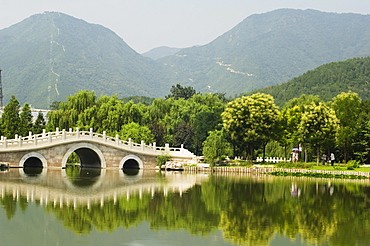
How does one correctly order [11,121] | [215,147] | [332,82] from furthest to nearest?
[332,82]
[11,121]
[215,147]

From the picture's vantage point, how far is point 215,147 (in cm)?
4894

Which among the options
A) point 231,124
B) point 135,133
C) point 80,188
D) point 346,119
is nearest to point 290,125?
point 346,119

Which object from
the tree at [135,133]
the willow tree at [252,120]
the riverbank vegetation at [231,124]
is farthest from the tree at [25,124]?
the willow tree at [252,120]

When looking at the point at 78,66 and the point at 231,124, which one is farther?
the point at 78,66

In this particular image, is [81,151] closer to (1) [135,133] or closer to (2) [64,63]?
(1) [135,133]

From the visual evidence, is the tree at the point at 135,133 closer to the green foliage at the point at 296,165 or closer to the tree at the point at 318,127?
the green foliage at the point at 296,165

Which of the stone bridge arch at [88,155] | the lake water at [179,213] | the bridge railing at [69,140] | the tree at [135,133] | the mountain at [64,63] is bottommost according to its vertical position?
the lake water at [179,213]

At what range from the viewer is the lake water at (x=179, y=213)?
17.1m

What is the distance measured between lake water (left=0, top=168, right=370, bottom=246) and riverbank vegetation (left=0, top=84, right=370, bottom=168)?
42.0 feet

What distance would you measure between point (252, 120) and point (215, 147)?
13.7 ft

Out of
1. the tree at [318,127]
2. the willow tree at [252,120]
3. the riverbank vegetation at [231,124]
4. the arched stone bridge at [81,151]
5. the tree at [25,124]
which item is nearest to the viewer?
the arched stone bridge at [81,151]

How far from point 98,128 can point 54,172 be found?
40.6 feet

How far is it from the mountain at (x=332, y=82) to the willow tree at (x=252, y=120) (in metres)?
43.6

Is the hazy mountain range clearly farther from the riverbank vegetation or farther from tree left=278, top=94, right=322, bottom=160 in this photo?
tree left=278, top=94, right=322, bottom=160
